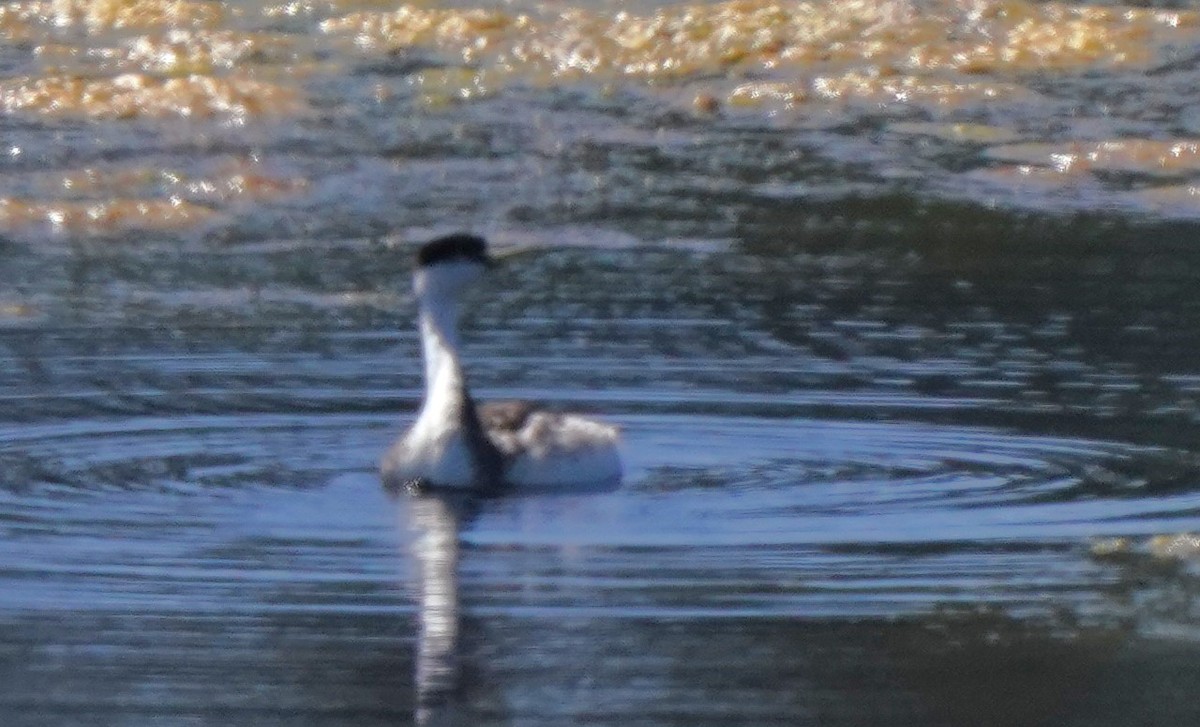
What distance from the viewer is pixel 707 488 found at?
11.4 metres

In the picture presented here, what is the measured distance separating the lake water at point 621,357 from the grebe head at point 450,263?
2.70ft

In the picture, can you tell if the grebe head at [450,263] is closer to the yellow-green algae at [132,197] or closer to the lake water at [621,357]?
the lake water at [621,357]

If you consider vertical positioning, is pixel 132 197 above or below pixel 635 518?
above

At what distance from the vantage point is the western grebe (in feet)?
38.1

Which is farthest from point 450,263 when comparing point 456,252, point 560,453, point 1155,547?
point 1155,547

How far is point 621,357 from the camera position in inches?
555

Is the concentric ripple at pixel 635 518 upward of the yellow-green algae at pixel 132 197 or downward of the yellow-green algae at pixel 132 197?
downward

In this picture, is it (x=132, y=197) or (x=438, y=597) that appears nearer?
(x=438, y=597)

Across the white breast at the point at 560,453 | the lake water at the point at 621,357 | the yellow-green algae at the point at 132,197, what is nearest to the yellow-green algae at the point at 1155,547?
the lake water at the point at 621,357

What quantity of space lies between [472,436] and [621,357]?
2504 mm

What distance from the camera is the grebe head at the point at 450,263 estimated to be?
1209 centimetres

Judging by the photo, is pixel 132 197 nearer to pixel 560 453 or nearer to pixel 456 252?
pixel 456 252

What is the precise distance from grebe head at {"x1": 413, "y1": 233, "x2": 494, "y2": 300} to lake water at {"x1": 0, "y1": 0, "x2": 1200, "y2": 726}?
0.82 metres

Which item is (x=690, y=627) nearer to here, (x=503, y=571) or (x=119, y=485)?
(x=503, y=571)
